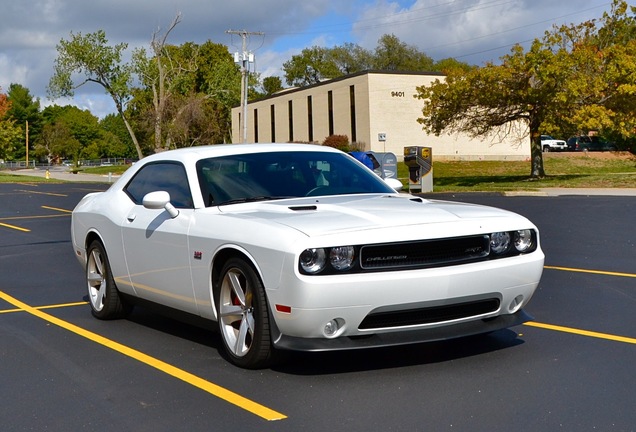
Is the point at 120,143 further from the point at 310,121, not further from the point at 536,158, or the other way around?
the point at 536,158

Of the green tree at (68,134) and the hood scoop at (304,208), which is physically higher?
the green tree at (68,134)

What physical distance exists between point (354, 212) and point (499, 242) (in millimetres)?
990

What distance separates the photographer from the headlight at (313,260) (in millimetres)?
5258

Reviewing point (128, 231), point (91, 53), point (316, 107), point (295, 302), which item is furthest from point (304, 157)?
point (91, 53)

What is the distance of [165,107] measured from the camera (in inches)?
2977

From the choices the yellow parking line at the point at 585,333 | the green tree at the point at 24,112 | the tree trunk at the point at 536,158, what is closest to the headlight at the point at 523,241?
the yellow parking line at the point at 585,333

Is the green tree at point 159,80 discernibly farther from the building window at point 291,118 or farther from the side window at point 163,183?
the side window at point 163,183

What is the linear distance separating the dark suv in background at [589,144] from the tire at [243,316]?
2688 inches

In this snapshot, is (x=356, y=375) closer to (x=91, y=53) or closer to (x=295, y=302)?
(x=295, y=302)

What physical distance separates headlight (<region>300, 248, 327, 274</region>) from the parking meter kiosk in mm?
26432

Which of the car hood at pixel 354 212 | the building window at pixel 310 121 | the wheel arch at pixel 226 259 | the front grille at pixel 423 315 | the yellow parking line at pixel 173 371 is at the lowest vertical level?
the yellow parking line at pixel 173 371

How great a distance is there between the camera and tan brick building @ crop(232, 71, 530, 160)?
62.7 metres

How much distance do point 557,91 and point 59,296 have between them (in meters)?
29.2

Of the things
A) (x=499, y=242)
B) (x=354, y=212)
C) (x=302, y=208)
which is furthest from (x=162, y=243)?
(x=499, y=242)
